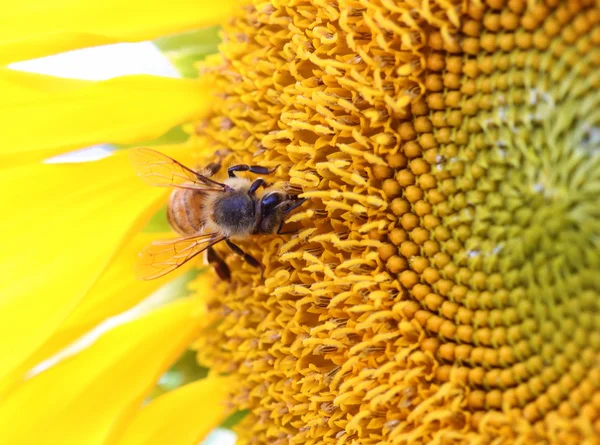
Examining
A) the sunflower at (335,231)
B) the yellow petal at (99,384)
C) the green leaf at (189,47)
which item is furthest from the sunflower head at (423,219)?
the yellow petal at (99,384)

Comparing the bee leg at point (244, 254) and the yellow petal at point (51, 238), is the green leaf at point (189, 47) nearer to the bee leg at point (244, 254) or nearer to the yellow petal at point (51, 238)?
the yellow petal at point (51, 238)

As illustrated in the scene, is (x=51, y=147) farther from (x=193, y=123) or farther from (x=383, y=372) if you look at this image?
(x=383, y=372)

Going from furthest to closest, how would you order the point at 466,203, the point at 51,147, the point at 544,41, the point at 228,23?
the point at 228,23 → the point at 51,147 → the point at 466,203 → the point at 544,41

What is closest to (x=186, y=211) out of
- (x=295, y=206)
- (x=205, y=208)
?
(x=205, y=208)

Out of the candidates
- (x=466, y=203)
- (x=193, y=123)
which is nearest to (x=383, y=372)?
(x=466, y=203)

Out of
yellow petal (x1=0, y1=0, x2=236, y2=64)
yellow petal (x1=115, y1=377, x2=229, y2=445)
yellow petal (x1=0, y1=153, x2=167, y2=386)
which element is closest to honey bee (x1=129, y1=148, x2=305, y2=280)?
yellow petal (x1=0, y1=153, x2=167, y2=386)

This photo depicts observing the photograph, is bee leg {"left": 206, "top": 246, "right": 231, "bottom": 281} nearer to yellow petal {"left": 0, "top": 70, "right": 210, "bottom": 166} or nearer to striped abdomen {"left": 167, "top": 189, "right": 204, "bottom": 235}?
striped abdomen {"left": 167, "top": 189, "right": 204, "bottom": 235}

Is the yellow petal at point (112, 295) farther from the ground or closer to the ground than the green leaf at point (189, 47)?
closer to the ground
